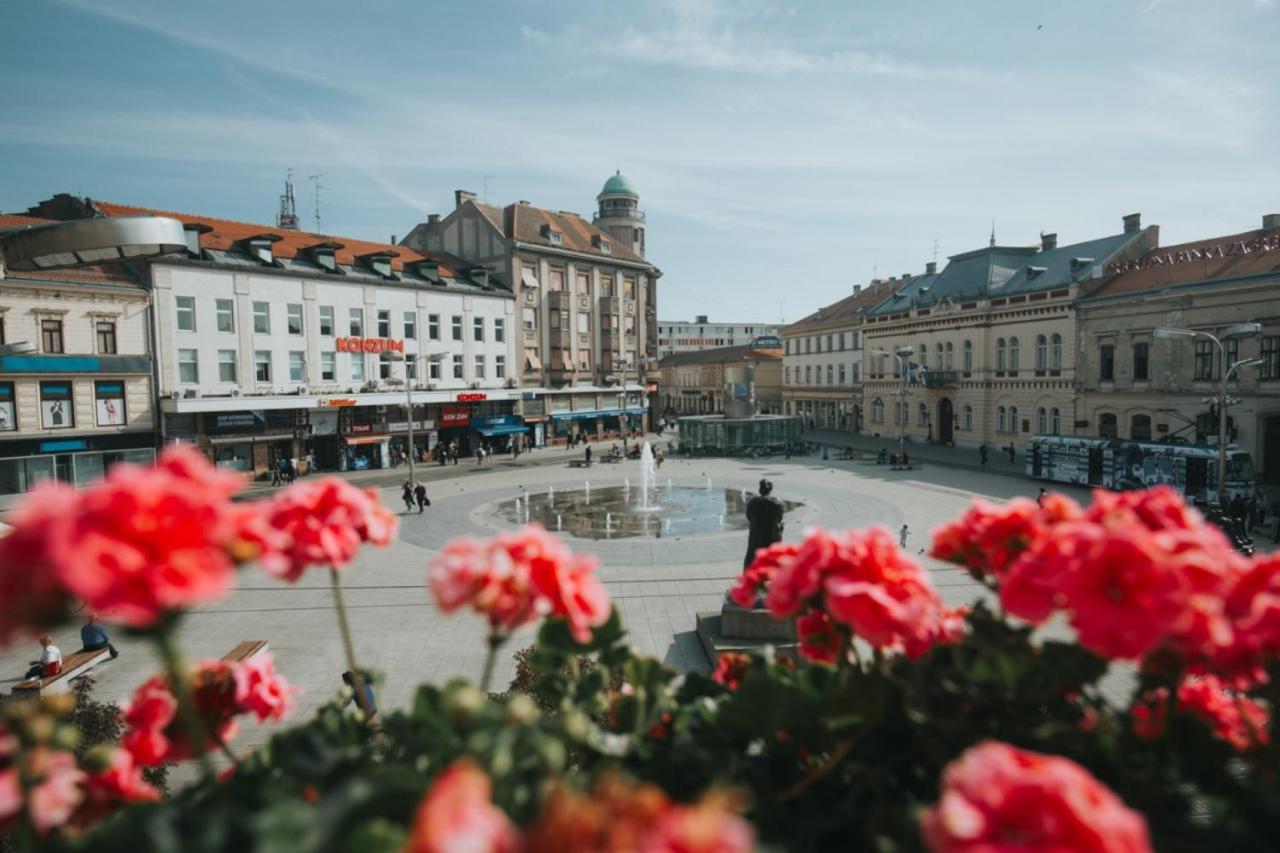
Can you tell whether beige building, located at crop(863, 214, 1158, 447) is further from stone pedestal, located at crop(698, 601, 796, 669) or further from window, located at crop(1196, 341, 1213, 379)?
stone pedestal, located at crop(698, 601, 796, 669)

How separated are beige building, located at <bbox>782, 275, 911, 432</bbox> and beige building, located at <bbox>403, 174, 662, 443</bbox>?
15.5 m

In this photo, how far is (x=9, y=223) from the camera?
97.5ft

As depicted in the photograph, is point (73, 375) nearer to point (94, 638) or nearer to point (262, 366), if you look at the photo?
point (262, 366)

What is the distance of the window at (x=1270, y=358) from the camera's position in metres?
29.3

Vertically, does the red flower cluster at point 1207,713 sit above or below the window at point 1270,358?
below

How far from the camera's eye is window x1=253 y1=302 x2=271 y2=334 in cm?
3445

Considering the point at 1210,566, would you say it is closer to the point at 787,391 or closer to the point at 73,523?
the point at 73,523

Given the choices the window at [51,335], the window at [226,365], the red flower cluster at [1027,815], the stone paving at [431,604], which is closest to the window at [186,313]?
the window at [226,365]

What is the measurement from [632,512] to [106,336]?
22.9 metres

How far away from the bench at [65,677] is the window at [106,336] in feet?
71.8

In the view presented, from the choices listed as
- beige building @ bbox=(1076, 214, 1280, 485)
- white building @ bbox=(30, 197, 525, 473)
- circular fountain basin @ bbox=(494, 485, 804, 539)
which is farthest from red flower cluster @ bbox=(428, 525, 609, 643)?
beige building @ bbox=(1076, 214, 1280, 485)

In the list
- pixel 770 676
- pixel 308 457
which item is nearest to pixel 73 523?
pixel 770 676

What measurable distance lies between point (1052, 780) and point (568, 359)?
50.1 metres

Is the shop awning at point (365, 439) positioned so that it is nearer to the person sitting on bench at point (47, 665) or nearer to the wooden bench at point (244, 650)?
the wooden bench at point (244, 650)
